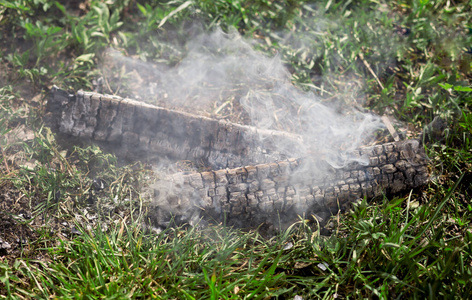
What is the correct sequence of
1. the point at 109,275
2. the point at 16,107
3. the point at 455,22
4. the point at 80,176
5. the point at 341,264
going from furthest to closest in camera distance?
the point at 455,22 → the point at 16,107 → the point at 80,176 → the point at 341,264 → the point at 109,275

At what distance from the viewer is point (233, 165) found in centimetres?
250

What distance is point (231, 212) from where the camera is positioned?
7.37 ft

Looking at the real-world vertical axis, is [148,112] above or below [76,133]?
above

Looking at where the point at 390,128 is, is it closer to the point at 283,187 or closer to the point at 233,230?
the point at 283,187

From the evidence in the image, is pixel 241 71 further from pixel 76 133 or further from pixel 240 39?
pixel 76 133

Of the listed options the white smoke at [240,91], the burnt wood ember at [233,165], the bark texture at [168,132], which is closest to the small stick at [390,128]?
the white smoke at [240,91]

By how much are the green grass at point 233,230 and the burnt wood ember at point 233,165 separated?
5.6 inches

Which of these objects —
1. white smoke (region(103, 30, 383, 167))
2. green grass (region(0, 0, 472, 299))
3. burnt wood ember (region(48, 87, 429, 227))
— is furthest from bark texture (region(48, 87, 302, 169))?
white smoke (region(103, 30, 383, 167))

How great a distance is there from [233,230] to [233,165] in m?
0.50

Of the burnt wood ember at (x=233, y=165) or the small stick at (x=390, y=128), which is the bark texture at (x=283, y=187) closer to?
the burnt wood ember at (x=233, y=165)

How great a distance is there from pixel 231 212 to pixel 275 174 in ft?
1.35

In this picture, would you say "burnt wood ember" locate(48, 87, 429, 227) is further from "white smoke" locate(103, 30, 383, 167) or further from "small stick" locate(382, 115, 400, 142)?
"white smoke" locate(103, 30, 383, 167)

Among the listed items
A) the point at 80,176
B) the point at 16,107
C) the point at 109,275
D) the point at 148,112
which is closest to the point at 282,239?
the point at 109,275

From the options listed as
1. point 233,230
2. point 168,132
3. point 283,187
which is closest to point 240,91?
point 168,132
